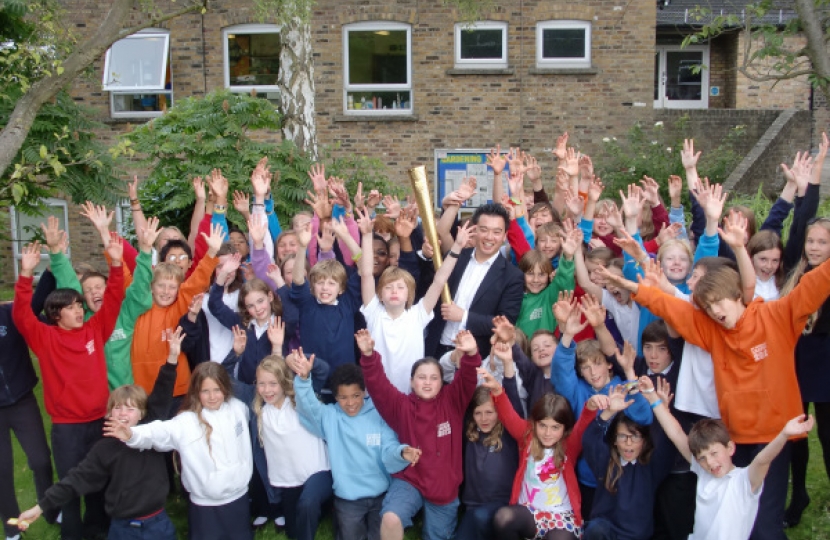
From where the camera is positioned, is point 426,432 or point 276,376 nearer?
point 426,432

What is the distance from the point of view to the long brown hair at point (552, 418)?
4.71 metres

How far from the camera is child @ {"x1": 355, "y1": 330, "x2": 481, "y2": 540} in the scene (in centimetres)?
491

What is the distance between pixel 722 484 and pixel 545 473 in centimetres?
100

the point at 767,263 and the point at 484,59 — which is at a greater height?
the point at 484,59

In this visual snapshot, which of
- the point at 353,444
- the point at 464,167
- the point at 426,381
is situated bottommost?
the point at 353,444

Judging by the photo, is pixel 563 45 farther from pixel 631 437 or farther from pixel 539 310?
pixel 631 437

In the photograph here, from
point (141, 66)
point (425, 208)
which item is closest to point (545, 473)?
point (425, 208)

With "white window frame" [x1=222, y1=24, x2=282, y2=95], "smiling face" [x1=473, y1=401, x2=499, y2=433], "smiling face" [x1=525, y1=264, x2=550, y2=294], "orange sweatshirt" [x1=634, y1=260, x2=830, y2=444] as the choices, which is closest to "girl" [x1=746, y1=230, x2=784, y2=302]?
"orange sweatshirt" [x1=634, y1=260, x2=830, y2=444]

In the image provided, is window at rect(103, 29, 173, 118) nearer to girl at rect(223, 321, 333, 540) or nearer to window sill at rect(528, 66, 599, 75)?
window sill at rect(528, 66, 599, 75)

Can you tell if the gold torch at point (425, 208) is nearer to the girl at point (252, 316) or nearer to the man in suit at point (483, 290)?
the man in suit at point (483, 290)

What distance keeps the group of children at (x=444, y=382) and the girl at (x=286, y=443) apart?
1 centimetres

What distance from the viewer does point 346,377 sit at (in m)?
5.12

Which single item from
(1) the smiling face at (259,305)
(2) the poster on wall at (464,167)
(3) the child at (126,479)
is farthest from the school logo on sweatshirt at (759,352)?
(2) the poster on wall at (464,167)

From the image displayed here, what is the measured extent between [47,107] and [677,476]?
6.30 m
